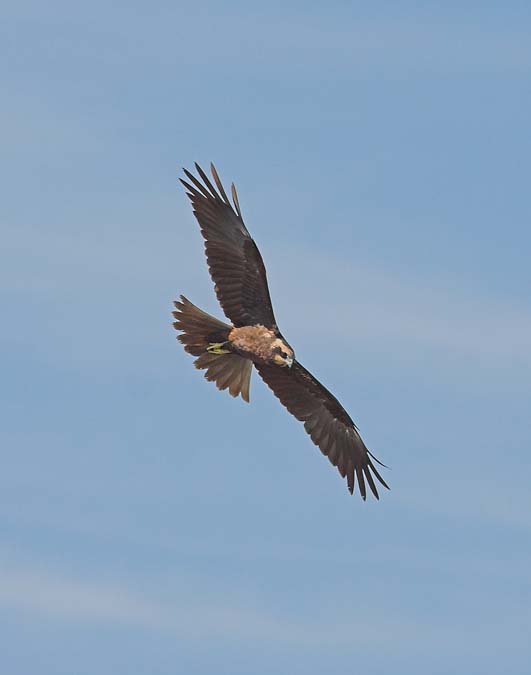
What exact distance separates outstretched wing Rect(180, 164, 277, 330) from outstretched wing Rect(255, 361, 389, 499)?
136 cm

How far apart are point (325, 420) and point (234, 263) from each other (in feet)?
12.1

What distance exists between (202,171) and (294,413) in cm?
455

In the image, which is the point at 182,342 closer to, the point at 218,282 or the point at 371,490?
the point at 218,282

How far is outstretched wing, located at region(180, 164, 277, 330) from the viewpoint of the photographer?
25.7 meters

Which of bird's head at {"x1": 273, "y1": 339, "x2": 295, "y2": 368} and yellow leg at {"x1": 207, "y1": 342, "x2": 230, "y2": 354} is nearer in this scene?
bird's head at {"x1": 273, "y1": 339, "x2": 295, "y2": 368}

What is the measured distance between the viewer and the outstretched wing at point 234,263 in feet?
84.2

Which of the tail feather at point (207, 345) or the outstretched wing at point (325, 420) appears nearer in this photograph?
the tail feather at point (207, 345)

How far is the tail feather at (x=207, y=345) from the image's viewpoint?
84.1 ft

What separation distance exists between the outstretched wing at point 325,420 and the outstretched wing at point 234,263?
1358 mm

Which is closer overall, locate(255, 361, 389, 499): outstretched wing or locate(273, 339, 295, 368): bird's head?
locate(273, 339, 295, 368): bird's head

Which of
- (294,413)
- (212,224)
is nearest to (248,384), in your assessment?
(294,413)

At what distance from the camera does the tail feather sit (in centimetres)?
2564

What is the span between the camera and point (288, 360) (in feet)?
84.4

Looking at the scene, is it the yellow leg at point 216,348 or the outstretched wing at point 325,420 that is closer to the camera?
the yellow leg at point 216,348
